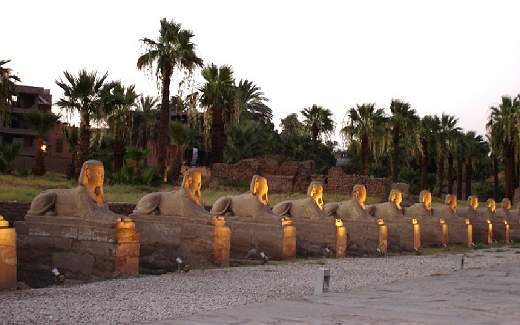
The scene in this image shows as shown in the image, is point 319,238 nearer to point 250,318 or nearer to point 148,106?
point 250,318

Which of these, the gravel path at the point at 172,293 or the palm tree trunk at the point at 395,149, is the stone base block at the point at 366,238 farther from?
the palm tree trunk at the point at 395,149

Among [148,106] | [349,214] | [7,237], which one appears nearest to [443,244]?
[349,214]

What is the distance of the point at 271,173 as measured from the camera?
36406 millimetres

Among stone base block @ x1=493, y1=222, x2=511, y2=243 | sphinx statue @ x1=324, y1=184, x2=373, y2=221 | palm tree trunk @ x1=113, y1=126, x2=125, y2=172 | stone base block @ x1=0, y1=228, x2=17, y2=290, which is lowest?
stone base block @ x1=493, y1=222, x2=511, y2=243

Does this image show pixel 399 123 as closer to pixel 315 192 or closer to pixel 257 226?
pixel 315 192

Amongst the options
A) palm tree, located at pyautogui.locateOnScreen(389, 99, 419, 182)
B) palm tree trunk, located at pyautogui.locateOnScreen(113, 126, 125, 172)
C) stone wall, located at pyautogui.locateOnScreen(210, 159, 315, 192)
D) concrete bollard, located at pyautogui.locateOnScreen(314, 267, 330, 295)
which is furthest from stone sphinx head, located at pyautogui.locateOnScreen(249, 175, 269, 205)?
palm tree, located at pyautogui.locateOnScreen(389, 99, 419, 182)

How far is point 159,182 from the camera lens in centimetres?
3192

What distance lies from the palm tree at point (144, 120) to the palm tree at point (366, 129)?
1277 cm

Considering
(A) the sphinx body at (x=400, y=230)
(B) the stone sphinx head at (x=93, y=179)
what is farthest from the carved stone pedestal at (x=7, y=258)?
(A) the sphinx body at (x=400, y=230)

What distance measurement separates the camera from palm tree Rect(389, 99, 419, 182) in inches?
1747

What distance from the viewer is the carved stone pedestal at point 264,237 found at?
51.6ft

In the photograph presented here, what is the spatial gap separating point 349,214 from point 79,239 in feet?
31.2

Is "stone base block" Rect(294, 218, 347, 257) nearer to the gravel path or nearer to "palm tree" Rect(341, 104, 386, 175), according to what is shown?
the gravel path

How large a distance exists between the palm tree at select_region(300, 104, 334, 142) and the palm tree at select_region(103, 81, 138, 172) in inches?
693
